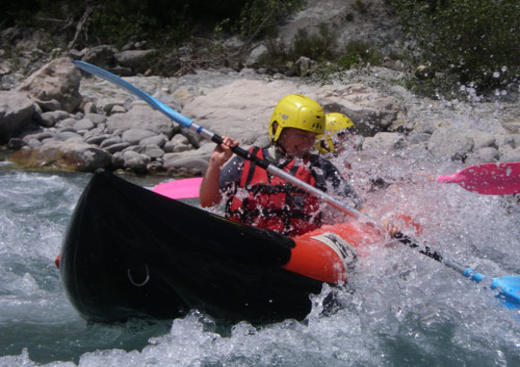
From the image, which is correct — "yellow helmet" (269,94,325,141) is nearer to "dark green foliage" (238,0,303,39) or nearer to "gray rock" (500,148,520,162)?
"gray rock" (500,148,520,162)

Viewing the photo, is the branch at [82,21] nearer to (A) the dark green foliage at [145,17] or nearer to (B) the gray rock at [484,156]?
(A) the dark green foliage at [145,17]

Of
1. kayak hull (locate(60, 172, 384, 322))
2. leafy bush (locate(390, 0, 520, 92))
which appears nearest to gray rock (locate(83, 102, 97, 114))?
leafy bush (locate(390, 0, 520, 92))

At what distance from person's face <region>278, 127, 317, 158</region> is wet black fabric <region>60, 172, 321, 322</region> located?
0.77 meters

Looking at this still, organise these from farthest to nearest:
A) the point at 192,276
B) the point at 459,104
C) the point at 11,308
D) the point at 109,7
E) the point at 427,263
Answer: the point at 109,7 < the point at 459,104 < the point at 427,263 < the point at 11,308 < the point at 192,276

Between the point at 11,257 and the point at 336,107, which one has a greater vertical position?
the point at 336,107

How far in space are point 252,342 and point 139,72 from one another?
894 centimetres

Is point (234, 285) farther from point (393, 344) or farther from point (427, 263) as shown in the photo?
point (427, 263)

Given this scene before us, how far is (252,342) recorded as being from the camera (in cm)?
270

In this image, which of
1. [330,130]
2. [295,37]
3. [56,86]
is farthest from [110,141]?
[295,37]

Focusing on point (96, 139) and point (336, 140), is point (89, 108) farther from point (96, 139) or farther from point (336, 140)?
point (336, 140)

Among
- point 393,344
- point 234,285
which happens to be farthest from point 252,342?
point 393,344

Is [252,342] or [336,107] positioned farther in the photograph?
[336,107]

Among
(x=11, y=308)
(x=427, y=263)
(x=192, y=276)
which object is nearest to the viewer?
(x=192, y=276)

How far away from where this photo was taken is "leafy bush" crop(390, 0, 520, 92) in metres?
7.95
